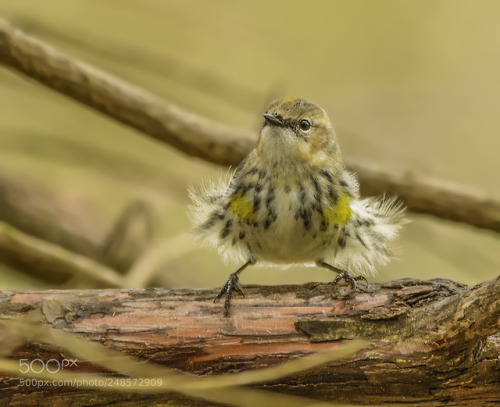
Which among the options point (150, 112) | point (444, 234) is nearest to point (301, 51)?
point (444, 234)

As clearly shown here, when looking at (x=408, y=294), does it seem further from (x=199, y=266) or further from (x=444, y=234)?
(x=199, y=266)

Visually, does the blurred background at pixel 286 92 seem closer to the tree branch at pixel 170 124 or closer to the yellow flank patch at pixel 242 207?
the tree branch at pixel 170 124

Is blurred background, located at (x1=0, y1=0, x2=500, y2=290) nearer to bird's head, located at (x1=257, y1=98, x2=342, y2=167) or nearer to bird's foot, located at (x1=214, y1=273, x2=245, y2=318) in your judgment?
bird's head, located at (x1=257, y1=98, x2=342, y2=167)

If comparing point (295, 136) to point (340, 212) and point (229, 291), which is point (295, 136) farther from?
point (229, 291)

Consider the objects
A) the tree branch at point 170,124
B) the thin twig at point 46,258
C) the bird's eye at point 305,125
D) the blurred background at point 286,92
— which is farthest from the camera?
the blurred background at point 286,92

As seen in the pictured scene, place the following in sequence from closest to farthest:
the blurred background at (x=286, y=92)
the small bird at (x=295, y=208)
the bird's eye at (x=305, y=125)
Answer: the small bird at (x=295, y=208)
the bird's eye at (x=305, y=125)
the blurred background at (x=286, y=92)

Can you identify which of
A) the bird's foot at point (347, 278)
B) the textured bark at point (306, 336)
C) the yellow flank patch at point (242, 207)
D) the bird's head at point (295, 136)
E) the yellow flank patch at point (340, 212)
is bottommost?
the textured bark at point (306, 336)

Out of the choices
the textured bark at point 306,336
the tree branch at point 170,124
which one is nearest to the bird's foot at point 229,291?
the textured bark at point 306,336

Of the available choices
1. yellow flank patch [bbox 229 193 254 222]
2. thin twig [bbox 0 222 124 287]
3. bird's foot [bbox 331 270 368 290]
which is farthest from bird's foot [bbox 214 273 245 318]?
thin twig [bbox 0 222 124 287]
